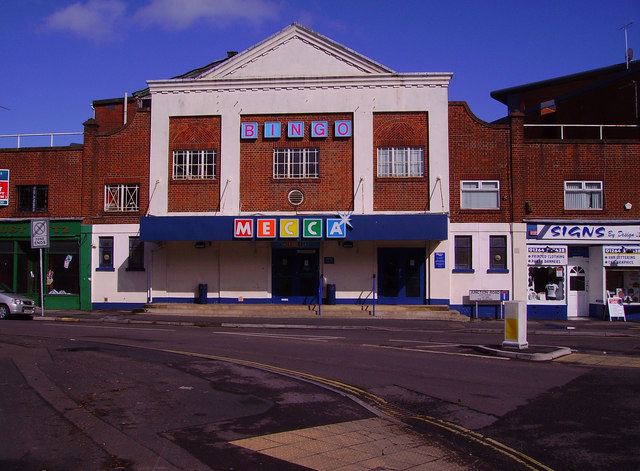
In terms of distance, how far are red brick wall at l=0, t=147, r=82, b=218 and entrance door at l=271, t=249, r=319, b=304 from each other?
9.20 meters

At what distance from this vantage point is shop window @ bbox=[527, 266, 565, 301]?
81.4 ft

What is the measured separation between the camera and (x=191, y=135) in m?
26.2

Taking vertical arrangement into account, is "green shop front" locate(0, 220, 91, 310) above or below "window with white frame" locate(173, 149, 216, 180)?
below

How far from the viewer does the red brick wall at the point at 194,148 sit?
25859 mm

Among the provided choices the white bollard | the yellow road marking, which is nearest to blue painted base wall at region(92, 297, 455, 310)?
the white bollard

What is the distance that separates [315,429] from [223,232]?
57.6ft

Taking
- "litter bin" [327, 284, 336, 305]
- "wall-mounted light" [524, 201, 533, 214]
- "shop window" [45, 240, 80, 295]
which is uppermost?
"wall-mounted light" [524, 201, 533, 214]

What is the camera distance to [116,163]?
86.9 ft

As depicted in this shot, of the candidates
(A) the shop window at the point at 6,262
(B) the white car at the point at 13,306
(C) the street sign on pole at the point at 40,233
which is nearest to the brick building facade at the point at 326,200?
(A) the shop window at the point at 6,262

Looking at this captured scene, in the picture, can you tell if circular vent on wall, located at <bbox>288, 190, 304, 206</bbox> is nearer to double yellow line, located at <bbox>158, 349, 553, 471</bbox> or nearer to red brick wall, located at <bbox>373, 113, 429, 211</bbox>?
red brick wall, located at <bbox>373, 113, 429, 211</bbox>

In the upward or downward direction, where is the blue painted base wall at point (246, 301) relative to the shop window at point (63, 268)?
downward

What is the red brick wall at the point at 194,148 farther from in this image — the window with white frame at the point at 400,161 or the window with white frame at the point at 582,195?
the window with white frame at the point at 582,195

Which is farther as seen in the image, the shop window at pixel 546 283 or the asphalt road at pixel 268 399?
the shop window at pixel 546 283

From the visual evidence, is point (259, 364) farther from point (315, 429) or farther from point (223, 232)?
point (223, 232)
